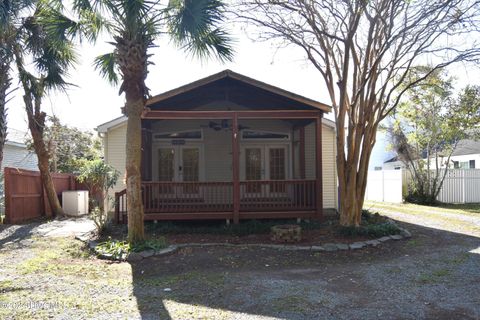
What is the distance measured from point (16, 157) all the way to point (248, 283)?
17.5 m

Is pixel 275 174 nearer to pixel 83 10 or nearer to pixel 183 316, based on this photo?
pixel 83 10

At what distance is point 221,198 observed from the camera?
11969 mm

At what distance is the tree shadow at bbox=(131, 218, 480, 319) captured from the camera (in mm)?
4930

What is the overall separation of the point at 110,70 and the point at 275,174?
6304 millimetres

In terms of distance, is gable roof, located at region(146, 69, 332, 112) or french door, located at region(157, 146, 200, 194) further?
french door, located at region(157, 146, 200, 194)

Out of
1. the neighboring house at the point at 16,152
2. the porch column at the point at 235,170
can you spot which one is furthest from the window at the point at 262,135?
the neighboring house at the point at 16,152

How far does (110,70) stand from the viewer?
10.1 m

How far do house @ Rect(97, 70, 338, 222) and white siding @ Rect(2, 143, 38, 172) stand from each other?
828cm

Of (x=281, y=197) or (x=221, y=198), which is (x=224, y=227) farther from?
(x=281, y=197)

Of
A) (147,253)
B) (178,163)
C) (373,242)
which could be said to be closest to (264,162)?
(178,163)

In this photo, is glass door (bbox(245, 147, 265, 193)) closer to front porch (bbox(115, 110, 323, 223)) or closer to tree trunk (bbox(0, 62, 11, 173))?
front porch (bbox(115, 110, 323, 223))

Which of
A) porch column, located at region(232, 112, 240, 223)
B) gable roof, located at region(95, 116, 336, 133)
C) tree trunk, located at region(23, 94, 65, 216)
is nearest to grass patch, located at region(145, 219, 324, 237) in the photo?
porch column, located at region(232, 112, 240, 223)

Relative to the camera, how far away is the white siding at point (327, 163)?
13.6m

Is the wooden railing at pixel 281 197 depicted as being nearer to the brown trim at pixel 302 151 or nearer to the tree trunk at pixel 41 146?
the brown trim at pixel 302 151
